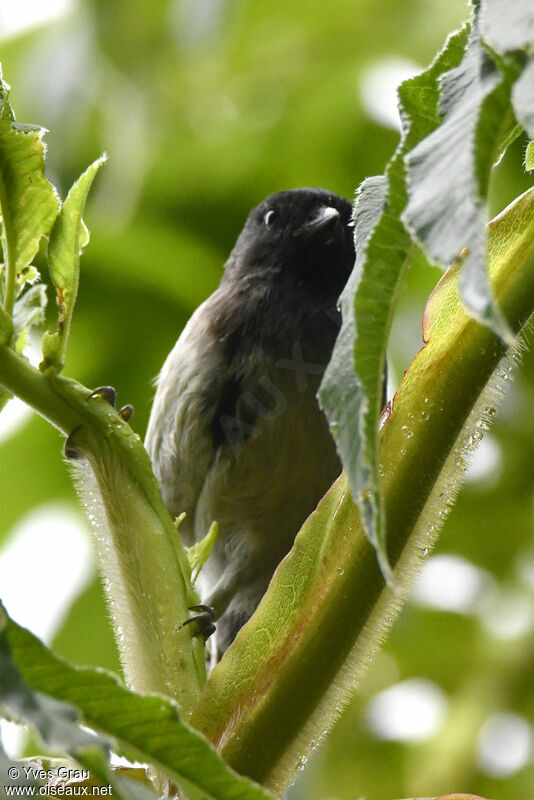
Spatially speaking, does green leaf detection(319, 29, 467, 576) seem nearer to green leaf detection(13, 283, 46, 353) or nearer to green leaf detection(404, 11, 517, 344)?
green leaf detection(404, 11, 517, 344)

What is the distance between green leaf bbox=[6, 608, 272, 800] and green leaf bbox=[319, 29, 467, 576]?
0.13m

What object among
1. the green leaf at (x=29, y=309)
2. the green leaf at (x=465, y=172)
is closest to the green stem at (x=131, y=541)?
the green leaf at (x=29, y=309)

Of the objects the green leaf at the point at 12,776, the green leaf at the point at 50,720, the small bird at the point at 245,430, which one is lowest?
the small bird at the point at 245,430

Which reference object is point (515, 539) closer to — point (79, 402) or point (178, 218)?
point (178, 218)

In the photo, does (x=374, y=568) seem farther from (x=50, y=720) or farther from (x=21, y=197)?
(x=21, y=197)

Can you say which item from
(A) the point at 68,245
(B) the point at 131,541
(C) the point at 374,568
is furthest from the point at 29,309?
(C) the point at 374,568

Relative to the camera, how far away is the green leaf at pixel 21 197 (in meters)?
0.73

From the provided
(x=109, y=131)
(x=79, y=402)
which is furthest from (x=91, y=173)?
(x=109, y=131)

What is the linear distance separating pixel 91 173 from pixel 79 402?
0.56 feet

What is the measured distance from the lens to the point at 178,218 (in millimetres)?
2076

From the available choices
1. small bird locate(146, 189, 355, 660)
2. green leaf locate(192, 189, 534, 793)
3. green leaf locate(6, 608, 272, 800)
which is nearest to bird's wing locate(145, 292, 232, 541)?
small bird locate(146, 189, 355, 660)

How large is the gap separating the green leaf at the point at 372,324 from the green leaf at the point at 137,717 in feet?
0.42

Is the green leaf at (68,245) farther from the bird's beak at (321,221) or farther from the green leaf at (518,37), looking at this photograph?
the bird's beak at (321,221)

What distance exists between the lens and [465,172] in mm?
434
